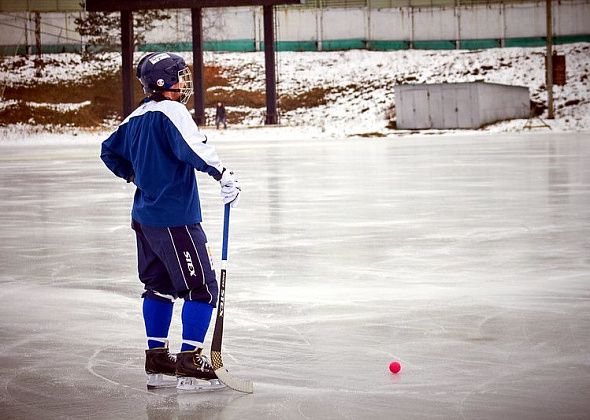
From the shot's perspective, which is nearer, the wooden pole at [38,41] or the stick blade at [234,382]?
the stick blade at [234,382]

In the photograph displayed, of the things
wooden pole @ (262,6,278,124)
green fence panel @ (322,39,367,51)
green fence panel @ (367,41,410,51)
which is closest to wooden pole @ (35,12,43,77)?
green fence panel @ (322,39,367,51)

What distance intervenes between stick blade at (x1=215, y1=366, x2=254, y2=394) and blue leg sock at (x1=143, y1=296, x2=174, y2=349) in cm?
37

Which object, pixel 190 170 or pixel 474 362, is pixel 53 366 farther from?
pixel 474 362

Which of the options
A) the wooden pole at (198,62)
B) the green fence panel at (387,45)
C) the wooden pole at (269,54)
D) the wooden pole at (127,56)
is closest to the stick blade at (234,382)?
the wooden pole at (198,62)

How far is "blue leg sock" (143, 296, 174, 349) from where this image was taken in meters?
5.65

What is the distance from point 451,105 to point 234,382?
45.2 meters

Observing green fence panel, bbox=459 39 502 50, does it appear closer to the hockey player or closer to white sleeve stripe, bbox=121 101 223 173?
the hockey player

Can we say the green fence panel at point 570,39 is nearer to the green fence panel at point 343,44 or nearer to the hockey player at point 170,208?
the green fence panel at point 343,44

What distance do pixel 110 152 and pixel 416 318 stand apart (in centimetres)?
239

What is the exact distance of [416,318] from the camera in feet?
23.4

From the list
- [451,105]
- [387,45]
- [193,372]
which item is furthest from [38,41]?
[193,372]

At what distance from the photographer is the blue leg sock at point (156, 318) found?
18.5ft

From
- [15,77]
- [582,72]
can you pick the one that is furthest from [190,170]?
[15,77]

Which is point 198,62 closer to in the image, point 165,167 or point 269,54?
point 269,54
